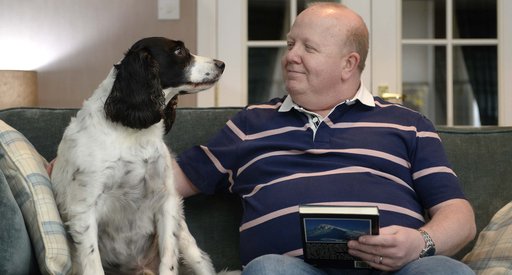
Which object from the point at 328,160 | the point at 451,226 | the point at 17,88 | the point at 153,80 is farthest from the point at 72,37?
the point at 451,226

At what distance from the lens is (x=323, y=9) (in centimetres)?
237

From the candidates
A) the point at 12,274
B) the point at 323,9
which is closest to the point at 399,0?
the point at 323,9

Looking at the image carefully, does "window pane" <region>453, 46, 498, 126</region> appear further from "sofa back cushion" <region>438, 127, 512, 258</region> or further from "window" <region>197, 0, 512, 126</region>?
"sofa back cushion" <region>438, 127, 512, 258</region>

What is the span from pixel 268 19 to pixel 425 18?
0.87 m

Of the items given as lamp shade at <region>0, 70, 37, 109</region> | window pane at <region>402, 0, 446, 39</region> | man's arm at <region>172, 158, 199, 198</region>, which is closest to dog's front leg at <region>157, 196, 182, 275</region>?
man's arm at <region>172, 158, 199, 198</region>

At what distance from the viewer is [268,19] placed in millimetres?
4113

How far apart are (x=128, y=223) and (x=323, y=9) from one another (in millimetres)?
908

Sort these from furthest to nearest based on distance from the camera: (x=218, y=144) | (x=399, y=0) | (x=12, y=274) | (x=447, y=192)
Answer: (x=399, y=0), (x=218, y=144), (x=447, y=192), (x=12, y=274)

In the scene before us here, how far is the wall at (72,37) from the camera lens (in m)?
4.04

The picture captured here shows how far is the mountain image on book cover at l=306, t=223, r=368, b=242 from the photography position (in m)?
1.72

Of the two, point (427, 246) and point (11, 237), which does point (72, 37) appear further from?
point (427, 246)

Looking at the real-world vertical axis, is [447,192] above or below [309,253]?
above

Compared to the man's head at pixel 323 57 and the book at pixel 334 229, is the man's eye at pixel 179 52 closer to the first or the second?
the man's head at pixel 323 57

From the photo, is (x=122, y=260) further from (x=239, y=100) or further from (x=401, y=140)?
(x=239, y=100)
